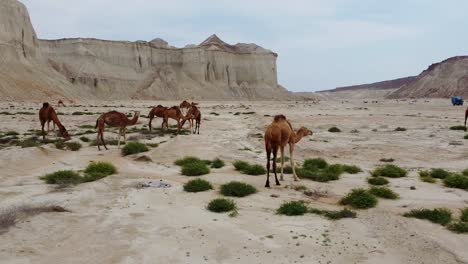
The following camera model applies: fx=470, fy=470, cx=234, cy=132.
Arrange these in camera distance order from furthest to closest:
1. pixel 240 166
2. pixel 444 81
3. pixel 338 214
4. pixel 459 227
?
1. pixel 444 81
2. pixel 240 166
3. pixel 338 214
4. pixel 459 227

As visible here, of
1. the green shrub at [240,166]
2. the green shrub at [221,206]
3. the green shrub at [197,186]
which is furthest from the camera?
the green shrub at [240,166]

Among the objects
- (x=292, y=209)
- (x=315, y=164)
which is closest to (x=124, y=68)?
(x=315, y=164)

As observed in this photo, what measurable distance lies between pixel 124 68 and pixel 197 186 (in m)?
97.4

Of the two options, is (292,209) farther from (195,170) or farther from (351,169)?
(351,169)

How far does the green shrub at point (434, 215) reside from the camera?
8086mm

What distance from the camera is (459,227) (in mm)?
7578

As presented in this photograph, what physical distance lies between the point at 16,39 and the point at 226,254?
262ft

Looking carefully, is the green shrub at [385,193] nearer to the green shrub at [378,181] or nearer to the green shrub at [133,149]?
the green shrub at [378,181]

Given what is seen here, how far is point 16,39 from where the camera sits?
76.5 metres

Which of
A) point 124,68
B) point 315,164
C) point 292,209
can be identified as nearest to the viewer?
point 292,209

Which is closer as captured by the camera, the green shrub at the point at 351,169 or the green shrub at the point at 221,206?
the green shrub at the point at 221,206

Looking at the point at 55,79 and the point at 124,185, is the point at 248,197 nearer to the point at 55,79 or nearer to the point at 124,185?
the point at 124,185

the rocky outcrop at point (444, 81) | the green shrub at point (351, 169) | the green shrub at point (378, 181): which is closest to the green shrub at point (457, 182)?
the green shrub at point (378, 181)

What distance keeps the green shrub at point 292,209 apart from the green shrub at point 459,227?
2.47 metres
